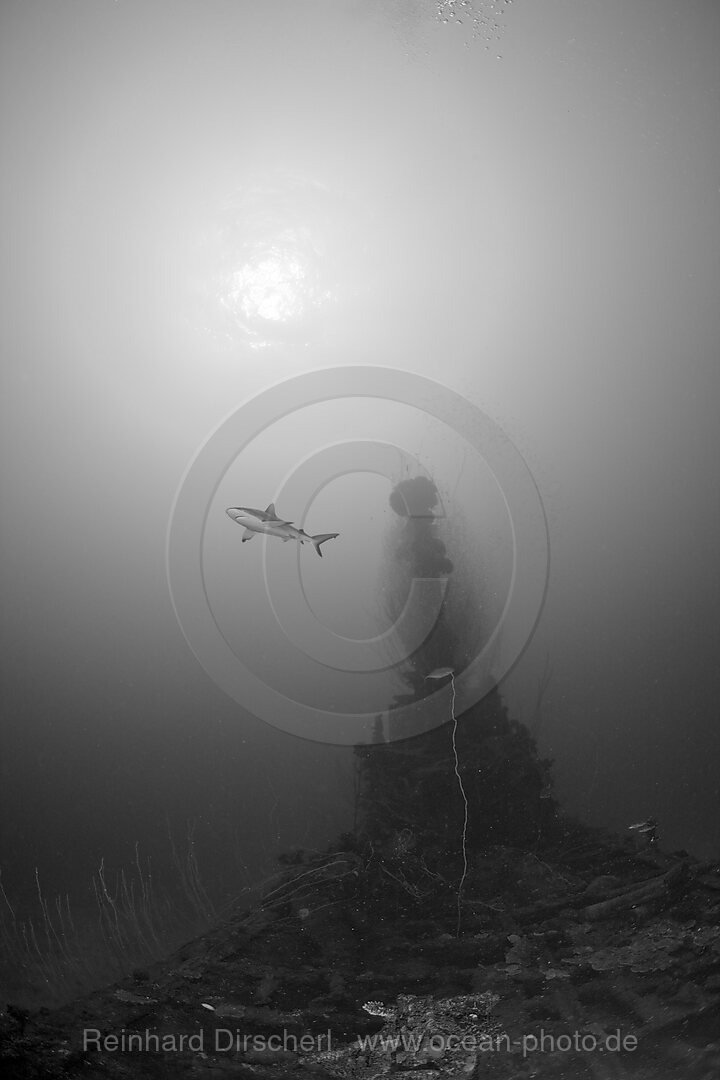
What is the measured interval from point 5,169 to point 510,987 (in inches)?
105

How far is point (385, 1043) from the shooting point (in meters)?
1.71

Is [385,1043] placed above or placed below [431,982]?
below

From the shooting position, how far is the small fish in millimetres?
1805

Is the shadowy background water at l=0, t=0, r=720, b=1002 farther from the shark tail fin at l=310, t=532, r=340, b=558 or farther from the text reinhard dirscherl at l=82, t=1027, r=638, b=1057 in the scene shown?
the text reinhard dirscherl at l=82, t=1027, r=638, b=1057

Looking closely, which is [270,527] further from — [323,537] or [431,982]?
[431,982]

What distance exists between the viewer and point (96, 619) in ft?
6.25

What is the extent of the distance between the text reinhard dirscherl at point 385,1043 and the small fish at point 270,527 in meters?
1.33

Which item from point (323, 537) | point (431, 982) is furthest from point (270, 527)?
point (431, 982)

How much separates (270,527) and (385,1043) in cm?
144

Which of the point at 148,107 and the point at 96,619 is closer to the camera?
the point at 148,107

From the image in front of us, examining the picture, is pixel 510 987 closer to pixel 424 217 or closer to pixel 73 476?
pixel 73 476

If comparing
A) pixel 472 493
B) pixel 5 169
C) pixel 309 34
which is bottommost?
pixel 472 493

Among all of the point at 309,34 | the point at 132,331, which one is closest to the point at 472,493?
the point at 132,331

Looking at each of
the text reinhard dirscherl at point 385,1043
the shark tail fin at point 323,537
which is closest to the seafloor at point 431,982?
the text reinhard dirscherl at point 385,1043
